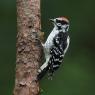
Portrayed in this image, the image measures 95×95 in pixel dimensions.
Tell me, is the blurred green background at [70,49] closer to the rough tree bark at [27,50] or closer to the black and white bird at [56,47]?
the black and white bird at [56,47]

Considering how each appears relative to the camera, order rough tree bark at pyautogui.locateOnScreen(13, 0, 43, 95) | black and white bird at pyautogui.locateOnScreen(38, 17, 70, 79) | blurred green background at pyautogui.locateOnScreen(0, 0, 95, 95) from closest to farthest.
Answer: rough tree bark at pyautogui.locateOnScreen(13, 0, 43, 95) < black and white bird at pyautogui.locateOnScreen(38, 17, 70, 79) < blurred green background at pyautogui.locateOnScreen(0, 0, 95, 95)

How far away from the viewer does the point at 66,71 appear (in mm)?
19875

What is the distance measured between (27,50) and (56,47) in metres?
0.65

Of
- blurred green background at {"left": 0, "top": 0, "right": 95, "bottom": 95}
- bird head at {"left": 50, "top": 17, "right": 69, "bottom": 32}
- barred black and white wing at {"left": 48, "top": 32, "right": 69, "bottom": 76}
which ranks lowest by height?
blurred green background at {"left": 0, "top": 0, "right": 95, "bottom": 95}

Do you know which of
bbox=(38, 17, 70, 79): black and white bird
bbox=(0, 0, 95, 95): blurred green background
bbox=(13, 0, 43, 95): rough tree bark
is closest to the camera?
bbox=(13, 0, 43, 95): rough tree bark

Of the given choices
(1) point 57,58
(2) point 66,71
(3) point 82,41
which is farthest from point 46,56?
(3) point 82,41

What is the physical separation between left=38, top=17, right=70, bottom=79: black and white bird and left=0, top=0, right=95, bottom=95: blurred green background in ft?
14.9

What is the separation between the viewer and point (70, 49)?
20.8m

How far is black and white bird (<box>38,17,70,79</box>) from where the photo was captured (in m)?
14.5

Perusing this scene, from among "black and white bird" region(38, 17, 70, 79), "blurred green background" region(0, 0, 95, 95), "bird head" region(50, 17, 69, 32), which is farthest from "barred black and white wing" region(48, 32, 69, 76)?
"blurred green background" region(0, 0, 95, 95)

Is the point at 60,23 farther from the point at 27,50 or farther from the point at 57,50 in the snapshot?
the point at 27,50

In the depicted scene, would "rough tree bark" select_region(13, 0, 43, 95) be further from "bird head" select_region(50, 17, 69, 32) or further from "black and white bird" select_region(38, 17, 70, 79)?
"bird head" select_region(50, 17, 69, 32)

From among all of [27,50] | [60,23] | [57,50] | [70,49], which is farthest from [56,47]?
[70,49]

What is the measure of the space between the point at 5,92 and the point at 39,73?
18.4 feet
